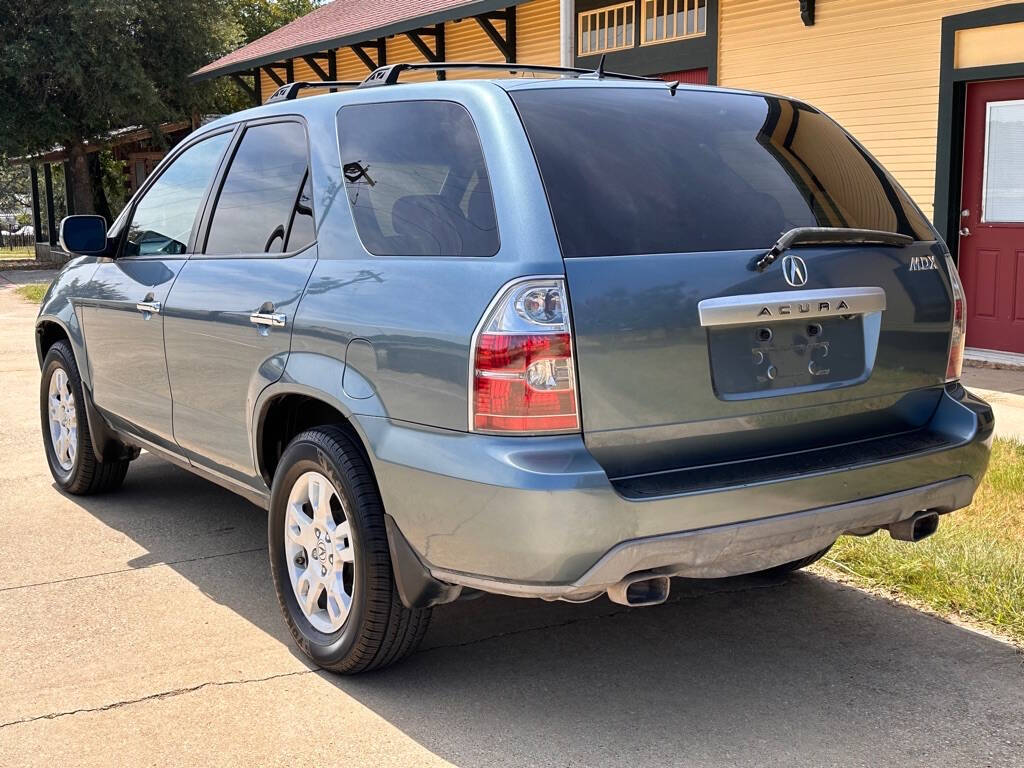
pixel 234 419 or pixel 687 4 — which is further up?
pixel 687 4

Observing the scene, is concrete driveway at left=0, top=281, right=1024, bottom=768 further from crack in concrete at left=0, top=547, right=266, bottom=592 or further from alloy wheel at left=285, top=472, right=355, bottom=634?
alloy wheel at left=285, top=472, right=355, bottom=634

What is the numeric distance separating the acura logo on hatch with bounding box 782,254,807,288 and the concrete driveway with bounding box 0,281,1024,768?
1.30 m

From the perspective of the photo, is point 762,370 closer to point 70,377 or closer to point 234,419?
point 234,419

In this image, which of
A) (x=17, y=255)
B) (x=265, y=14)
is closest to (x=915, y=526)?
(x=265, y=14)

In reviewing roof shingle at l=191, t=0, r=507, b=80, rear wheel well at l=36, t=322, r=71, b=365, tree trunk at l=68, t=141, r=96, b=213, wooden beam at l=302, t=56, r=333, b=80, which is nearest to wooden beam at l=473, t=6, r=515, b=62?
roof shingle at l=191, t=0, r=507, b=80

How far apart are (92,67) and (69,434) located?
81.9 feet

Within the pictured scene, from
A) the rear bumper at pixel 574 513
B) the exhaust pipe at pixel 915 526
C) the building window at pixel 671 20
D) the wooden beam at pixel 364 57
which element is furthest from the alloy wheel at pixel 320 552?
the wooden beam at pixel 364 57

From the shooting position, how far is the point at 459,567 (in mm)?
3203

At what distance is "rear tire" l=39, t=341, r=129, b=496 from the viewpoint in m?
5.79

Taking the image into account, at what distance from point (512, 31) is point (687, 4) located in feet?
13.1

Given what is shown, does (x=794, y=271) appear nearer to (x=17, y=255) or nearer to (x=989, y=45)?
(x=989, y=45)

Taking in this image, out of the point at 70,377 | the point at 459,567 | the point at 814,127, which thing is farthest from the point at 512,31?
the point at 459,567

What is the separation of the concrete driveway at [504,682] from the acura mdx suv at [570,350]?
0.31 metres

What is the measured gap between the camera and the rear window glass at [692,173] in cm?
326
